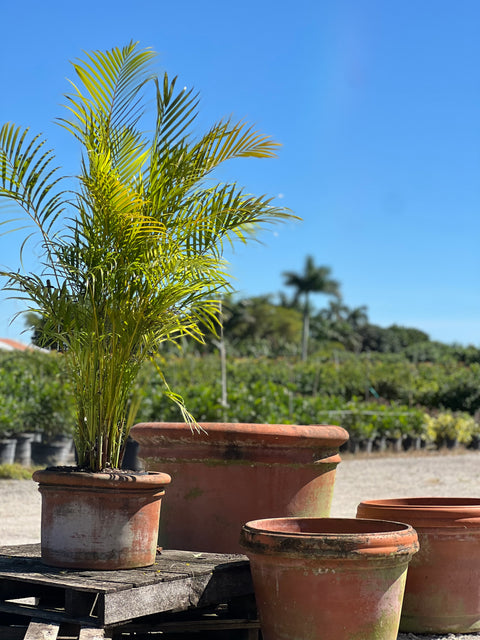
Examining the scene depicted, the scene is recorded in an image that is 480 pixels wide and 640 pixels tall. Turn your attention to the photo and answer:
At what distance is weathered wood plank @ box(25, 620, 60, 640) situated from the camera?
2881 mm

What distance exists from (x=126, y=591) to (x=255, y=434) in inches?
47.6

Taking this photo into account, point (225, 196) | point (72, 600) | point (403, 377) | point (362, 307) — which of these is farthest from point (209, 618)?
point (362, 307)

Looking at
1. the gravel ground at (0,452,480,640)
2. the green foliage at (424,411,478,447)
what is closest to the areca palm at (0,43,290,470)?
the gravel ground at (0,452,480,640)

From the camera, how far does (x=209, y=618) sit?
362cm

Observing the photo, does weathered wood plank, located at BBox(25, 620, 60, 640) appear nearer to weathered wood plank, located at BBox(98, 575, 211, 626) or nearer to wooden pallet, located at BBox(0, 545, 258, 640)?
wooden pallet, located at BBox(0, 545, 258, 640)

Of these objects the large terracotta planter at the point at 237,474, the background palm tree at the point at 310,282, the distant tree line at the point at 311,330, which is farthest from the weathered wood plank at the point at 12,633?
the background palm tree at the point at 310,282

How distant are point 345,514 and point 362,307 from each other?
59987 millimetres

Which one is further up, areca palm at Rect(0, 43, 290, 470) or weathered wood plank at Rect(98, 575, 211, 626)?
areca palm at Rect(0, 43, 290, 470)

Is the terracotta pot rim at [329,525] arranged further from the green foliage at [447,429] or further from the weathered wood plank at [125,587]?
the green foliage at [447,429]

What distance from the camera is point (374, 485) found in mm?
10930

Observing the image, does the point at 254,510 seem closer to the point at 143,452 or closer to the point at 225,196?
the point at 143,452

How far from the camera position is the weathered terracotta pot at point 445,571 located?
145 inches

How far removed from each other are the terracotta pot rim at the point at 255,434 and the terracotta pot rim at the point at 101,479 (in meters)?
0.57

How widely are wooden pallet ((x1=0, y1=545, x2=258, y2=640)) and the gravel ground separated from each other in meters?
3.15
